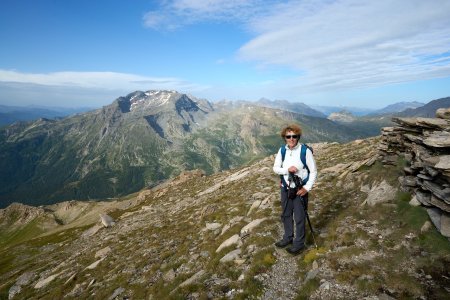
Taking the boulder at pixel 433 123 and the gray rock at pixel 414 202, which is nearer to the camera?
the gray rock at pixel 414 202

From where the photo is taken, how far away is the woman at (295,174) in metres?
13.7

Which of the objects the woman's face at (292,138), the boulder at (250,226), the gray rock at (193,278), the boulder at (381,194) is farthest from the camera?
the boulder at (250,226)

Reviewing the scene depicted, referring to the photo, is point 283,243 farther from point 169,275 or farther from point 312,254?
point 169,275

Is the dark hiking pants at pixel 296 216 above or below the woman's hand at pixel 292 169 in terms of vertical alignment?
below

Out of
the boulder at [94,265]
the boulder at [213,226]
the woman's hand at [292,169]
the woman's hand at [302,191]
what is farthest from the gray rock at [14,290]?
the woman's hand at [292,169]

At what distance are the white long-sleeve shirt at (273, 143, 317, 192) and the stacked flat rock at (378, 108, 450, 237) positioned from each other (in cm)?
544

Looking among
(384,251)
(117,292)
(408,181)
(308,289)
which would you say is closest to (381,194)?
(408,181)

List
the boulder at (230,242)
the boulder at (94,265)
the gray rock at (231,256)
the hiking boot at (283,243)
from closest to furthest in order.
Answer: the hiking boot at (283,243)
the gray rock at (231,256)
the boulder at (230,242)
the boulder at (94,265)

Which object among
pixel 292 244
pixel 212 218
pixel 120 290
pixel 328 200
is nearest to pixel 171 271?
pixel 120 290

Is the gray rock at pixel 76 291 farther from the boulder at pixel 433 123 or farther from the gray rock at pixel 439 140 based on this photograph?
the boulder at pixel 433 123

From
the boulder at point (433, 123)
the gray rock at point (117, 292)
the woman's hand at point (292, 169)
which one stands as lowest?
the gray rock at point (117, 292)

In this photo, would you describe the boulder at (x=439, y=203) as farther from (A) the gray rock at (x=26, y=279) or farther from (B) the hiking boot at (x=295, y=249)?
(A) the gray rock at (x=26, y=279)

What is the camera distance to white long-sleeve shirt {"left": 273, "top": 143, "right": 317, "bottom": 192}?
44.9 ft

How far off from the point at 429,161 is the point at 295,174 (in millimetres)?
6742
